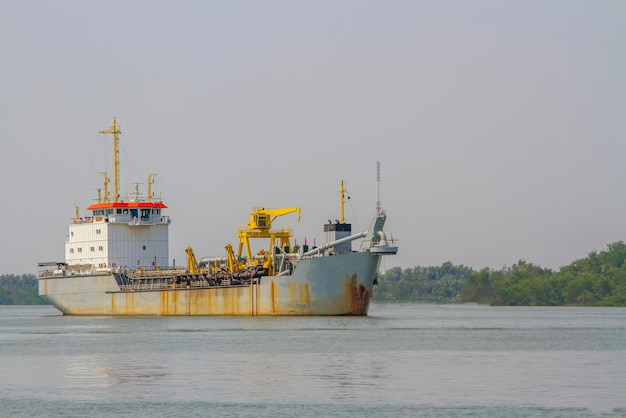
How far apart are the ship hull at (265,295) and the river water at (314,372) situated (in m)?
5.27

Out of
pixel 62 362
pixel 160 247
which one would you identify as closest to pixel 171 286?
pixel 160 247

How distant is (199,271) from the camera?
8819 centimetres

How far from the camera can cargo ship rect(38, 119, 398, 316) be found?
78562mm

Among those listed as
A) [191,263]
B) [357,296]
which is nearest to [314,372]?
[357,296]

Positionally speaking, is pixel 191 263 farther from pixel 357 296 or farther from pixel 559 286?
pixel 559 286

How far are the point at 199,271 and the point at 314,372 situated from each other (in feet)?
141

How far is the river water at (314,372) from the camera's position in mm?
37062

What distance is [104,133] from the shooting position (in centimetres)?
9619

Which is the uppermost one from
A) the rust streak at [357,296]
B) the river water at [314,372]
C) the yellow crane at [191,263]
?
the yellow crane at [191,263]

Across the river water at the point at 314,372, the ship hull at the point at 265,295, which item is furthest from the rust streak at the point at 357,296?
the river water at the point at 314,372

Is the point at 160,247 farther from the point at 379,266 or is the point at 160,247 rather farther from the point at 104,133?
the point at 379,266

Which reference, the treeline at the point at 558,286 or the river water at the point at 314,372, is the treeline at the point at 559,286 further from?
the river water at the point at 314,372

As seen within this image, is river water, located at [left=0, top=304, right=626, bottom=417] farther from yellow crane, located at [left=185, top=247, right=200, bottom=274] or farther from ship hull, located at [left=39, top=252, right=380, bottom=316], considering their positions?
yellow crane, located at [left=185, top=247, right=200, bottom=274]

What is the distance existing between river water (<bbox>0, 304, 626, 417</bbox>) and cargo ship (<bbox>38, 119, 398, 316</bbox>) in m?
5.59
